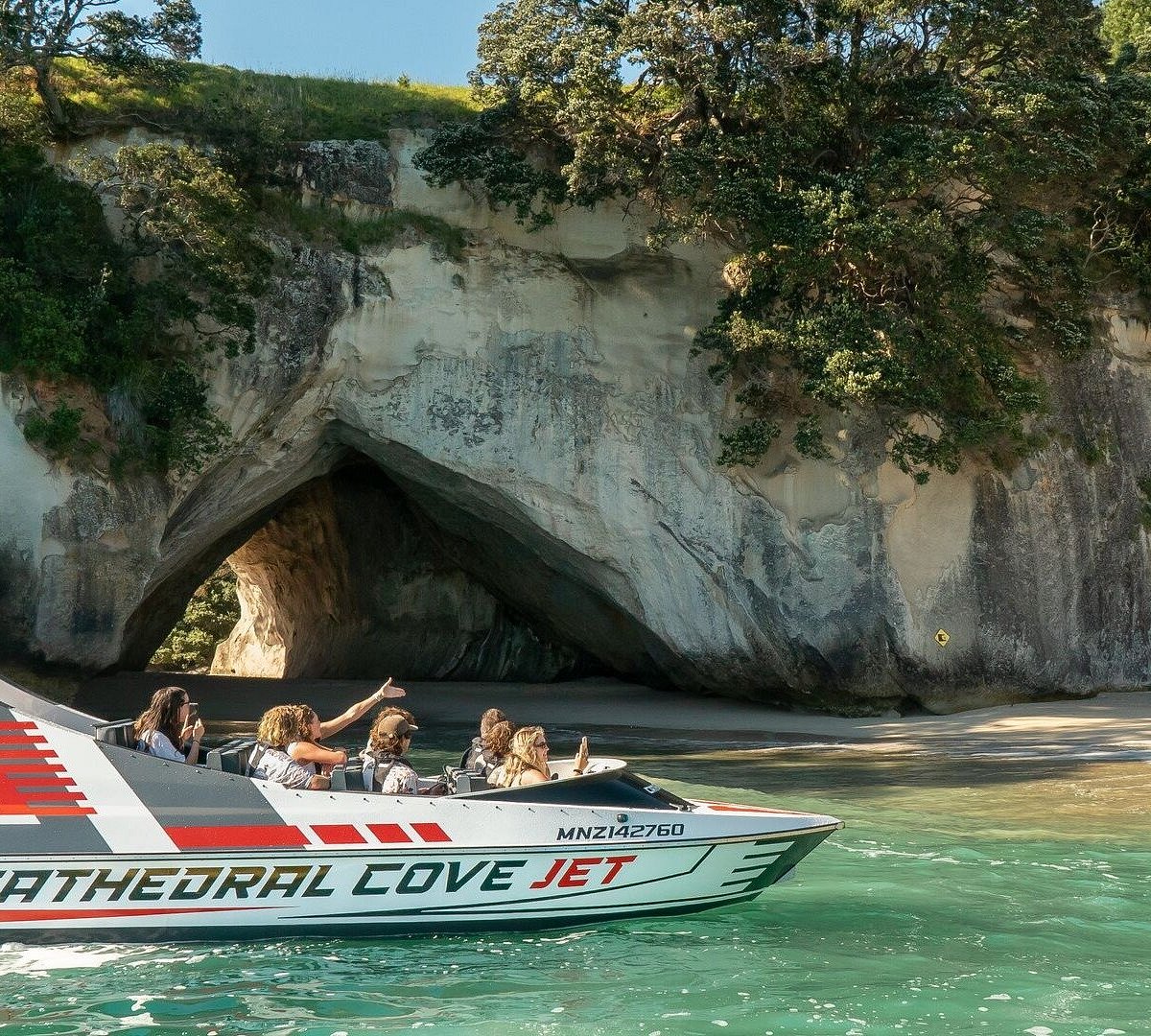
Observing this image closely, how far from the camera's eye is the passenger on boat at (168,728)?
9094 mm

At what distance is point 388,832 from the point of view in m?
8.90

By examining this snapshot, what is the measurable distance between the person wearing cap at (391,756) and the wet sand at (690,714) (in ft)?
36.1

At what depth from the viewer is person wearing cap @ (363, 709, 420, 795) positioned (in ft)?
30.6

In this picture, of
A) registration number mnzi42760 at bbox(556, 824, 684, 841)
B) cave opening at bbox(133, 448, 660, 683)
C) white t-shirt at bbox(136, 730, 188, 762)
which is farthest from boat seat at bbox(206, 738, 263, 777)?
cave opening at bbox(133, 448, 660, 683)

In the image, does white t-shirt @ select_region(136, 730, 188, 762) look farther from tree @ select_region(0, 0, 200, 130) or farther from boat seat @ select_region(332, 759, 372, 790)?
tree @ select_region(0, 0, 200, 130)

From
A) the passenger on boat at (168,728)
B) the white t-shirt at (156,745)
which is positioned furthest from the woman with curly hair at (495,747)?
the white t-shirt at (156,745)

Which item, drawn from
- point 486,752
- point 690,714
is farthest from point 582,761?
point 690,714

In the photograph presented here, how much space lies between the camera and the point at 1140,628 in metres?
24.2

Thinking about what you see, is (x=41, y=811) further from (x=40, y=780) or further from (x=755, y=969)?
(x=755, y=969)

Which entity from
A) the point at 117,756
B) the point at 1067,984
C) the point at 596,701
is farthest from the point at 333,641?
the point at 1067,984

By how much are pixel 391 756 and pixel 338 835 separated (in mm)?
879

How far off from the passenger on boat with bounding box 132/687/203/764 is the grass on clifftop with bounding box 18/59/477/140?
1510 cm

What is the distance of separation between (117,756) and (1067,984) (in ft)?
21.1

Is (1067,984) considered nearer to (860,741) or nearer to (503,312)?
(860,741)
